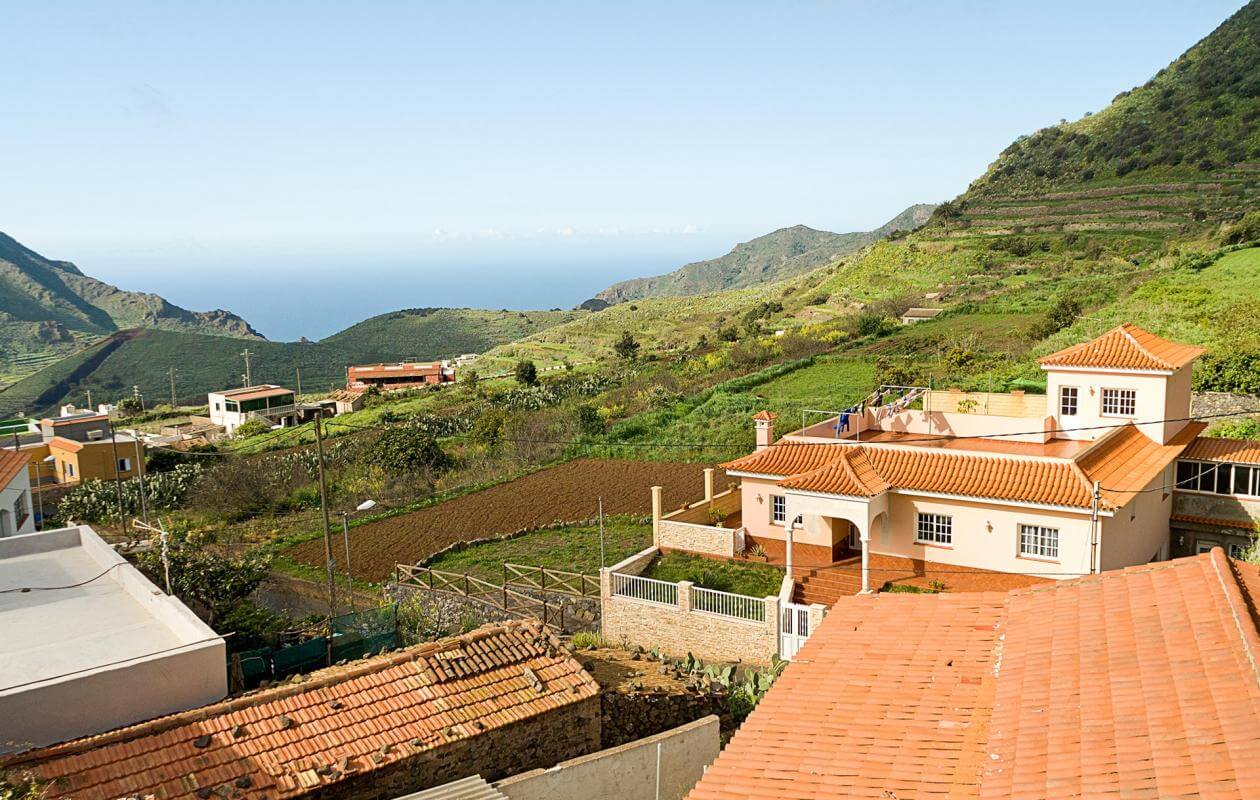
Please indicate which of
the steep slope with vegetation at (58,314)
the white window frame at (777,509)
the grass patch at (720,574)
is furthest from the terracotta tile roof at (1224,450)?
the steep slope with vegetation at (58,314)

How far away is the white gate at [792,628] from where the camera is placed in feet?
52.7

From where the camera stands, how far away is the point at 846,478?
17672 mm

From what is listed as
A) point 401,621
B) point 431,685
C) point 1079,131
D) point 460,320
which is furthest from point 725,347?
point 460,320

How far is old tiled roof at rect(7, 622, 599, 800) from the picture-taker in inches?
343

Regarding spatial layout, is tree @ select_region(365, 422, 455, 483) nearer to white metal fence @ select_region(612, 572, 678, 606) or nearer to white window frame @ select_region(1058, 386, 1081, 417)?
white metal fence @ select_region(612, 572, 678, 606)

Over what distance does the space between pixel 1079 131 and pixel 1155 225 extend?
3147 cm

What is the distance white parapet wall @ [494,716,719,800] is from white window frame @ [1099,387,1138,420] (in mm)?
12961

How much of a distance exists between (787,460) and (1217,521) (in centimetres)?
832

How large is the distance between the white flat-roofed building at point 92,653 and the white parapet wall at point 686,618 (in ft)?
27.2

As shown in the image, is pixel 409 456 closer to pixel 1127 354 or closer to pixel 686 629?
pixel 686 629

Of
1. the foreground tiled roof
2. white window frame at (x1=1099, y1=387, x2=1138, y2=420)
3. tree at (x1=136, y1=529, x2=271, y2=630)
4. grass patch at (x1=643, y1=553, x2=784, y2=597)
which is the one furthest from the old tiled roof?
white window frame at (x1=1099, y1=387, x2=1138, y2=420)

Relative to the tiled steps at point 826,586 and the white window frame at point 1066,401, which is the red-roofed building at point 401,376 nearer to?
the white window frame at point 1066,401

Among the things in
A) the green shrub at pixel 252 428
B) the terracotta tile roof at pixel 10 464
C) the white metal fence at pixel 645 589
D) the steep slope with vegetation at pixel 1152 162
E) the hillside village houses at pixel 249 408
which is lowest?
the green shrub at pixel 252 428

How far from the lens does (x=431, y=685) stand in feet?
35.6
